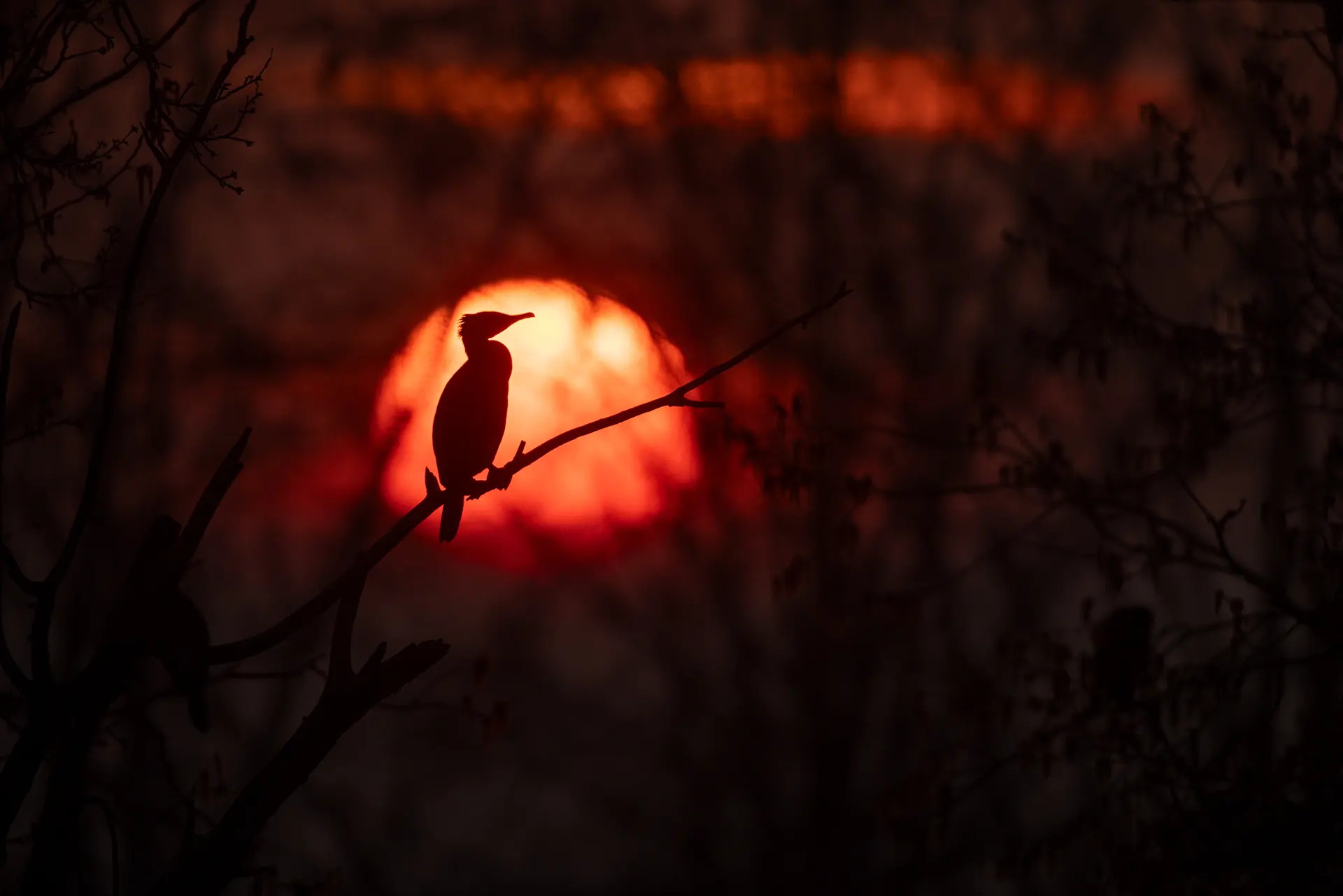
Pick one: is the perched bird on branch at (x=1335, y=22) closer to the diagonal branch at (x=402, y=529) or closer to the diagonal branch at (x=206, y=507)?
the diagonal branch at (x=402, y=529)

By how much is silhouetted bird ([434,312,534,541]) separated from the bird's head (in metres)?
0.06

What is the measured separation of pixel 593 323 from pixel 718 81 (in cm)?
226

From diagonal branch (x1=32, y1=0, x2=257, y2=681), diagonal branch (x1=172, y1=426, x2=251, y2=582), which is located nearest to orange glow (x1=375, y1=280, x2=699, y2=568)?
diagonal branch (x1=172, y1=426, x2=251, y2=582)

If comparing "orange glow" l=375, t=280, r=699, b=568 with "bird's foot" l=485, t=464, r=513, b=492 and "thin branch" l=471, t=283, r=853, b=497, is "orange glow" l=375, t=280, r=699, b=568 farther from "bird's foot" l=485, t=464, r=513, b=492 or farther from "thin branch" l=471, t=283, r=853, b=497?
"thin branch" l=471, t=283, r=853, b=497

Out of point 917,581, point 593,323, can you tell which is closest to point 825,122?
point 593,323

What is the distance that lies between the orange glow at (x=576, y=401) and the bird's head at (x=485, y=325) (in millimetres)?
3302

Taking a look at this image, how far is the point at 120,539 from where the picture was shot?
10.2 meters

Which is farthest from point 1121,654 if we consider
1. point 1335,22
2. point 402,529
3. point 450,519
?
point 402,529

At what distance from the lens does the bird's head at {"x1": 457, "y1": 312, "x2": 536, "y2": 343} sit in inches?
265

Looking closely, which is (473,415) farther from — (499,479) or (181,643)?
(499,479)

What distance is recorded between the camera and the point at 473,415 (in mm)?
6309

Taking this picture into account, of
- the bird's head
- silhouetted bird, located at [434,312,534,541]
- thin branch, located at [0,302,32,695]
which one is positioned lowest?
thin branch, located at [0,302,32,695]

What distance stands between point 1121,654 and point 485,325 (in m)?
3.28

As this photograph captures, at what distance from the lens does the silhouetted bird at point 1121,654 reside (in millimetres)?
6090
